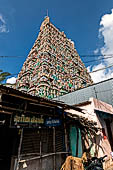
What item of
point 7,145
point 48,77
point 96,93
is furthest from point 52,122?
point 48,77

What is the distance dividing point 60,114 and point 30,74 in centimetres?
1923

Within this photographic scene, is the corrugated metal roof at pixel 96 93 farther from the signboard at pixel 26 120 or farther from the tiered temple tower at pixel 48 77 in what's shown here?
the signboard at pixel 26 120

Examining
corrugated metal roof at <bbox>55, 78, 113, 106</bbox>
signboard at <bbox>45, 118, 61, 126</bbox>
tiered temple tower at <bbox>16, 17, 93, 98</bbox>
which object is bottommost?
signboard at <bbox>45, 118, 61, 126</bbox>

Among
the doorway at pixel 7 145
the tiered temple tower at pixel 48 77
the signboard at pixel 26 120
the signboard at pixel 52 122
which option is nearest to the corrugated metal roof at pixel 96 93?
the tiered temple tower at pixel 48 77

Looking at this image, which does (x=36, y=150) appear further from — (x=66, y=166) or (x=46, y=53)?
(x=46, y=53)

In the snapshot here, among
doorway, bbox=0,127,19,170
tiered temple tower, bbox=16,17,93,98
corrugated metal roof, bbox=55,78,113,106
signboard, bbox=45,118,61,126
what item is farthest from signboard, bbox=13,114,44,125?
tiered temple tower, bbox=16,17,93,98

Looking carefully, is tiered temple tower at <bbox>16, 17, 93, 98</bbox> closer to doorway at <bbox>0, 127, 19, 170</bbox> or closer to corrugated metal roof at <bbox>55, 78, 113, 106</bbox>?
corrugated metal roof at <bbox>55, 78, 113, 106</bbox>

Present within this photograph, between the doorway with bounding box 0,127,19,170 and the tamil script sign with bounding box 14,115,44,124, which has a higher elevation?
the tamil script sign with bounding box 14,115,44,124

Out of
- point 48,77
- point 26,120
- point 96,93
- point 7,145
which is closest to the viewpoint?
point 7,145

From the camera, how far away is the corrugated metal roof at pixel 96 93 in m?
12.4

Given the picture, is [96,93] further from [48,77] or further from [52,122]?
[48,77]

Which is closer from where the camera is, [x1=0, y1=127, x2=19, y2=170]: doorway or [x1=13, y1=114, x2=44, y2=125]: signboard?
[x1=0, y1=127, x2=19, y2=170]: doorway

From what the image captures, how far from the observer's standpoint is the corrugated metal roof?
40.7 ft

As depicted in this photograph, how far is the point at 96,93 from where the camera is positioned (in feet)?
42.9
